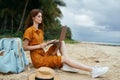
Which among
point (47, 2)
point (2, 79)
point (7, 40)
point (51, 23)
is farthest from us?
point (51, 23)

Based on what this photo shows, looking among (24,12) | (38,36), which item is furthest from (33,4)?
(38,36)

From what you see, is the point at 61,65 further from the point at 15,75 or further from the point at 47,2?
the point at 47,2

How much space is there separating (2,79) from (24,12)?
17.8 meters

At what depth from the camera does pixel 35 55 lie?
711cm

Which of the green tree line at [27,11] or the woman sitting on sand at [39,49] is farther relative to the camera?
the green tree line at [27,11]

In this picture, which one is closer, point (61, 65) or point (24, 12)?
point (61, 65)

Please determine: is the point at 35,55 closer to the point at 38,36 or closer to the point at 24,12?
the point at 38,36

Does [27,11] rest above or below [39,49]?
above

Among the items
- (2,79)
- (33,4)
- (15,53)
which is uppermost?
(33,4)

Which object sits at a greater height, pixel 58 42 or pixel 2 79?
pixel 58 42

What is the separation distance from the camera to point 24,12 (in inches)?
953

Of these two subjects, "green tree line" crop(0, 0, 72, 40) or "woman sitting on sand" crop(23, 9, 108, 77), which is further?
"green tree line" crop(0, 0, 72, 40)

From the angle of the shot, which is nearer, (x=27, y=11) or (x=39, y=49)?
(x=39, y=49)

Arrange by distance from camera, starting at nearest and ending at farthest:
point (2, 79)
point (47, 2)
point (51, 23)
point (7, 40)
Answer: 1. point (2, 79)
2. point (7, 40)
3. point (47, 2)
4. point (51, 23)
